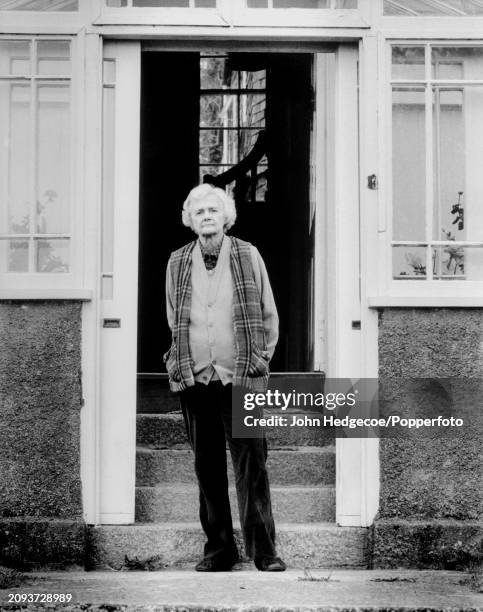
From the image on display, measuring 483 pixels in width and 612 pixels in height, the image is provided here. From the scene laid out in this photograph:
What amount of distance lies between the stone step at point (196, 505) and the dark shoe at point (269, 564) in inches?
20.2

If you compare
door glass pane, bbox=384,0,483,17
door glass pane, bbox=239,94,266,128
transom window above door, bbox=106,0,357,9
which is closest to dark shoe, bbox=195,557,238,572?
transom window above door, bbox=106,0,357,9

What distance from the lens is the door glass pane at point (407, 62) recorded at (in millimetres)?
5676

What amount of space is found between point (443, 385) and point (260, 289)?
1156 mm

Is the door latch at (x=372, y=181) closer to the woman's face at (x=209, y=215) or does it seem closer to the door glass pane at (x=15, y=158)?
the woman's face at (x=209, y=215)

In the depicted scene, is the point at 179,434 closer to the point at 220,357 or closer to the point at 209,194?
the point at 220,357

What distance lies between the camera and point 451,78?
225 inches

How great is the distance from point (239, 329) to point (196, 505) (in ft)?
4.11

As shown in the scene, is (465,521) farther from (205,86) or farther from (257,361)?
(205,86)

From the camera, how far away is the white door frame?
557 centimetres

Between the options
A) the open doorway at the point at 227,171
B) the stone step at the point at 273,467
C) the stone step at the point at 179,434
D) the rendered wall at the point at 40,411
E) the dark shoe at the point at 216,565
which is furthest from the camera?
the open doorway at the point at 227,171

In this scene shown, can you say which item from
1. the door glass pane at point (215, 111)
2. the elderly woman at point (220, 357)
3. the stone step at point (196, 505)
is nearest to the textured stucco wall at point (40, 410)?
the stone step at point (196, 505)

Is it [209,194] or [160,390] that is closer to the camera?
[209,194]

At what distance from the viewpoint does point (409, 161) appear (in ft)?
18.7

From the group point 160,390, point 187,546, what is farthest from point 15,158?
point 187,546
